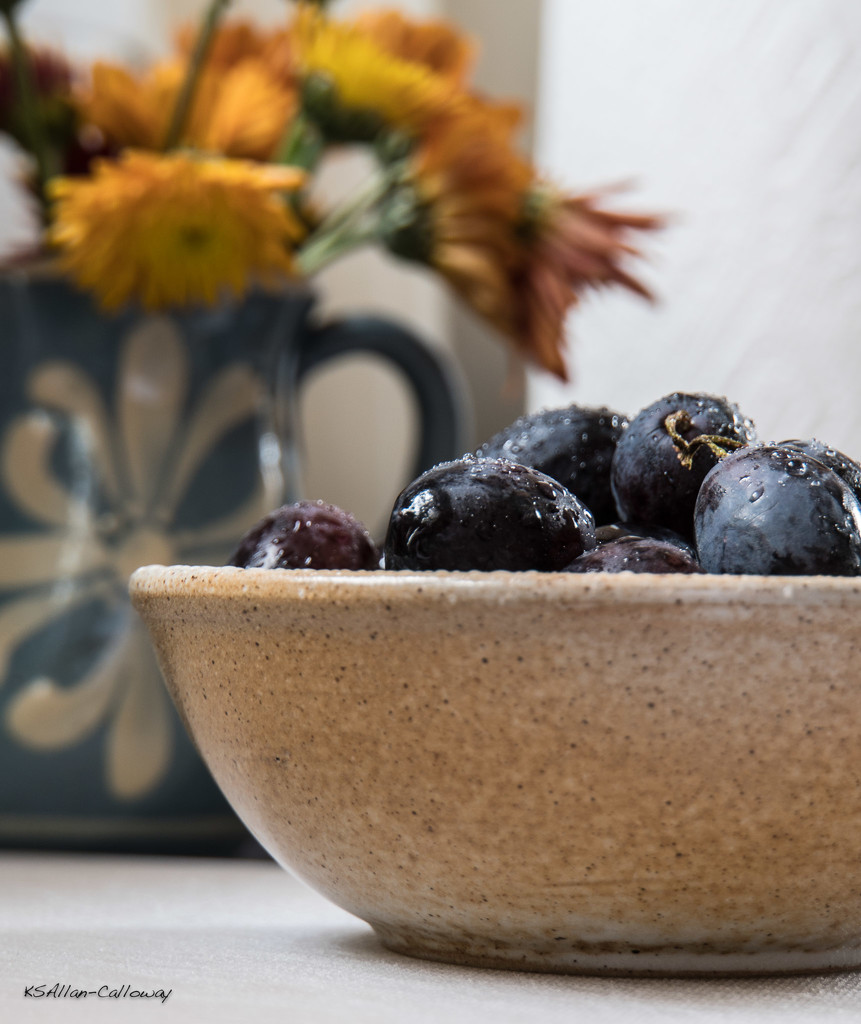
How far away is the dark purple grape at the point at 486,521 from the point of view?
299 millimetres

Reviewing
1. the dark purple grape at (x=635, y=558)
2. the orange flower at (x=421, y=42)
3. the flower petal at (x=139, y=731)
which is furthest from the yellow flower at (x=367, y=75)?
the dark purple grape at (x=635, y=558)

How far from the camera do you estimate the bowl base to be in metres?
0.30

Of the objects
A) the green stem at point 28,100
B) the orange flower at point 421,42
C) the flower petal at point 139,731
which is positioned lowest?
the flower petal at point 139,731

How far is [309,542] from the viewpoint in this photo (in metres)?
0.34

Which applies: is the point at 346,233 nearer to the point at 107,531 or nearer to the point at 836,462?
the point at 107,531

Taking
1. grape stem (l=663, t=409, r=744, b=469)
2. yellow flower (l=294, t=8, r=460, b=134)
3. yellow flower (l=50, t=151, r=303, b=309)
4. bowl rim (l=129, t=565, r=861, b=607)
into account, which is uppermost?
yellow flower (l=294, t=8, r=460, b=134)

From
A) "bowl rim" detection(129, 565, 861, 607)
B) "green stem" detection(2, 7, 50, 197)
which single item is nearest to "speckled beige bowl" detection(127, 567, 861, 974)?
"bowl rim" detection(129, 565, 861, 607)

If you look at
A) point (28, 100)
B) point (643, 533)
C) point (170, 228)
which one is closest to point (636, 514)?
point (643, 533)

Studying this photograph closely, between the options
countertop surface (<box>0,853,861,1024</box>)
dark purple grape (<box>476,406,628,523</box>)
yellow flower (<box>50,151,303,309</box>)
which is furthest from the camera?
yellow flower (<box>50,151,303,309</box>)

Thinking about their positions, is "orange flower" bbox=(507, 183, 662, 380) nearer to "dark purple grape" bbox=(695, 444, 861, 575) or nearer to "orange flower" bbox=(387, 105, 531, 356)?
"orange flower" bbox=(387, 105, 531, 356)

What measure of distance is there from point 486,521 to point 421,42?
0.43 metres

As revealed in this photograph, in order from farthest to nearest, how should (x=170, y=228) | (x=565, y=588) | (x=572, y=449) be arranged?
1. (x=170, y=228)
2. (x=572, y=449)
3. (x=565, y=588)

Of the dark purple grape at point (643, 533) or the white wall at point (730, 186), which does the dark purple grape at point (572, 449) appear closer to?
the dark purple grape at point (643, 533)

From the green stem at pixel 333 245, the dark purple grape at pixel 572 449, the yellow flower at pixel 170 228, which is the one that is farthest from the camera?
the green stem at pixel 333 245
